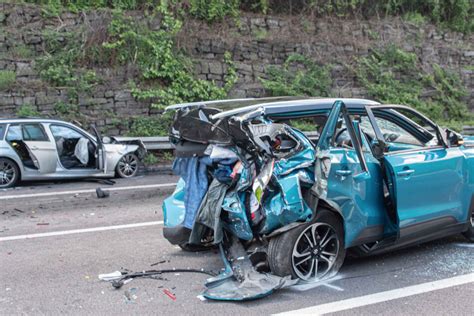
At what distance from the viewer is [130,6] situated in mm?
17969

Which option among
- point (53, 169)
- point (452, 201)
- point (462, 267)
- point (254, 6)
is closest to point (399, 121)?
point (452, 201)

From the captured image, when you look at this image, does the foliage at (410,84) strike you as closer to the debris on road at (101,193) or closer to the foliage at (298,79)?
the foliage at (298,79)

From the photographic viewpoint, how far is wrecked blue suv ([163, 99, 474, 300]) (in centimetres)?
528

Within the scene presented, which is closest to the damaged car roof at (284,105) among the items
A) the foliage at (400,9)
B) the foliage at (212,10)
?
the foliage at (212,10)

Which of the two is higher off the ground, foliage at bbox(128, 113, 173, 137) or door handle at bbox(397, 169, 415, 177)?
door handle at bbox(397, 169, 415, 177)

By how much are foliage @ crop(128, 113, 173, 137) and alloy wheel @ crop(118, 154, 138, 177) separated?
2715mm

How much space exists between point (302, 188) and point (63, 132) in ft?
26.2

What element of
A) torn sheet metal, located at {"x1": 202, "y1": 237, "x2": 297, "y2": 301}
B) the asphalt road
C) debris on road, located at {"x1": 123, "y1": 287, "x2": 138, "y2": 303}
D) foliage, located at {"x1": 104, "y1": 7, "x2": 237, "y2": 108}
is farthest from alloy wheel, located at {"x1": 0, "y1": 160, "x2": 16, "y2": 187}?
torn sheet metal, located at {"x1": 202, "y1": 237, "x2": 297, "y2": 301}

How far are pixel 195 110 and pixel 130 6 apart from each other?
1316 cm

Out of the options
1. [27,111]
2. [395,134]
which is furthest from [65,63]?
[395,134]

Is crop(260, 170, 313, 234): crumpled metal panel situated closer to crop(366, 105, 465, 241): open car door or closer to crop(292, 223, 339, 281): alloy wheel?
crop(292, 223, 339, 281): alloy wheel

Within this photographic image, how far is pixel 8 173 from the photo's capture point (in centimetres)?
1145

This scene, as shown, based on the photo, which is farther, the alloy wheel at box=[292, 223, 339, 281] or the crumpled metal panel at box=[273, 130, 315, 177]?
the alloy wheel at box=[292, 223, 339, 281]

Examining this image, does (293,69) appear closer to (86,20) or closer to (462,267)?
(86,20)
